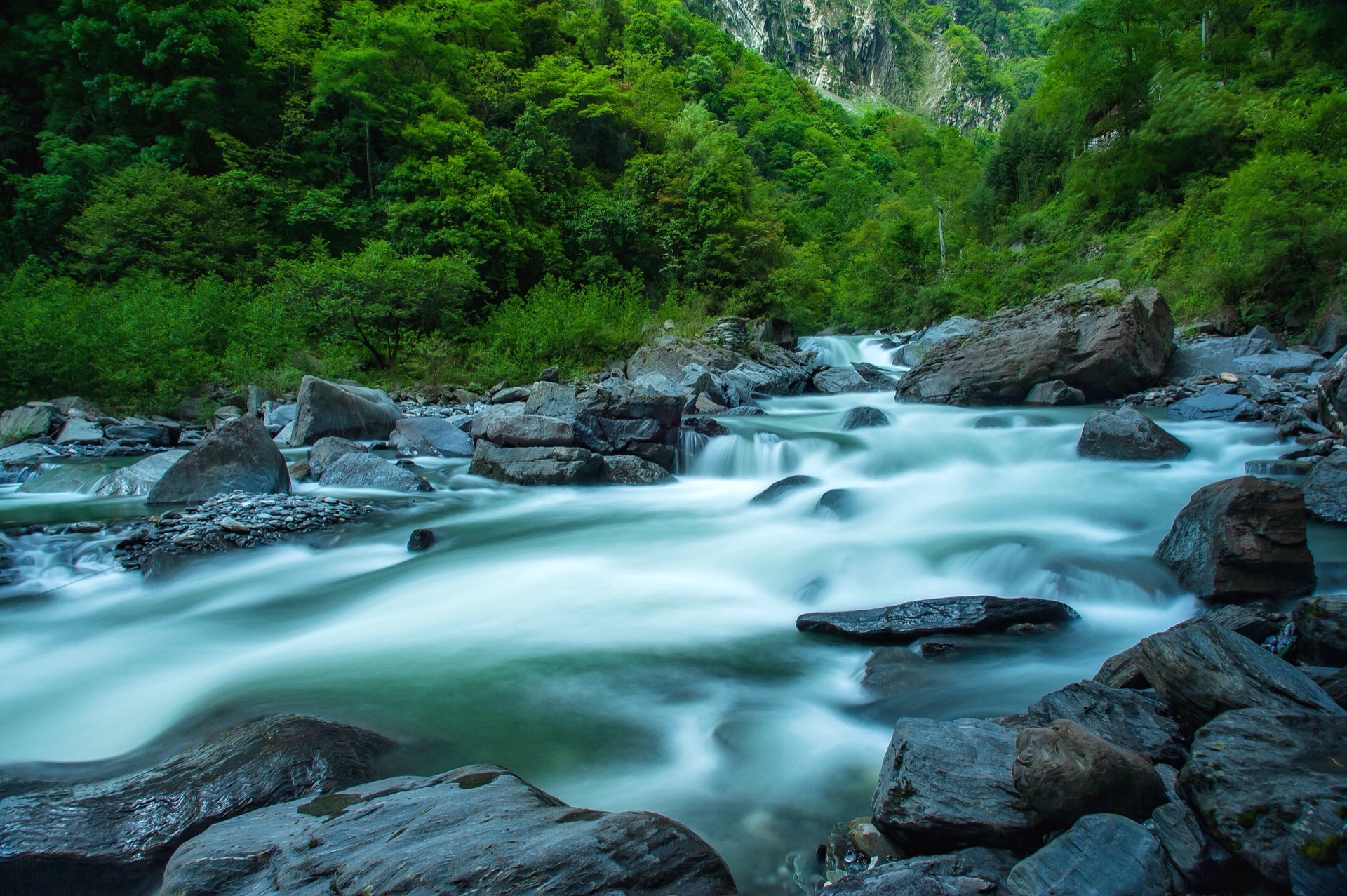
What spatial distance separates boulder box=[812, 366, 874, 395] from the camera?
1789cm

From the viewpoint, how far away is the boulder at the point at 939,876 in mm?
1993

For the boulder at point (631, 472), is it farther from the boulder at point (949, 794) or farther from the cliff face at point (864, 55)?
the cliff face at point (864, 55)

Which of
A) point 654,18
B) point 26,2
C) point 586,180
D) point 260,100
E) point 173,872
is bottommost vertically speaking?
point 173,872

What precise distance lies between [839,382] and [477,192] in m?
12.7

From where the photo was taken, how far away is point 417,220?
20.5 metres

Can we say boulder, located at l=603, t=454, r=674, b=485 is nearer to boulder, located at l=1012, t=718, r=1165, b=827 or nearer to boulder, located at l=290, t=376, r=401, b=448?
boulder, located at l=290, t=376, r=401, b=448

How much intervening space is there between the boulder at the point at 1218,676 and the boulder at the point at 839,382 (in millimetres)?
14917

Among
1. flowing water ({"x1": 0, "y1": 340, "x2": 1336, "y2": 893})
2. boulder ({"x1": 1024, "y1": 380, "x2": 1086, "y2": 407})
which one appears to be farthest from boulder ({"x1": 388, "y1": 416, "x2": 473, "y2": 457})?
boulder ({"x1": 1024, "y1": 380, "x2": 1086, "y2": 407})

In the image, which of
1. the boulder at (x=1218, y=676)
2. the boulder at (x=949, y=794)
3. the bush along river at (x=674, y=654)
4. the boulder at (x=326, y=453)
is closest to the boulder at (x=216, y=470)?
the bush along river at (x=674, y=654)

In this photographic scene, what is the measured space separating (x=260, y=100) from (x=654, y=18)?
30339 mm

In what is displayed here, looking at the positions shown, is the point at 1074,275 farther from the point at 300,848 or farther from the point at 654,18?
the point at 654,18

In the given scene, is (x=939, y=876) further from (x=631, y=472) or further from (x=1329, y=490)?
(x=631, y=472)

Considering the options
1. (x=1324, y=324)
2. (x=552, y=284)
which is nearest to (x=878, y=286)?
(x=552, y=284)

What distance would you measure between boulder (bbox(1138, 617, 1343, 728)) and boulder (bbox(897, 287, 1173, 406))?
36.8 ft
